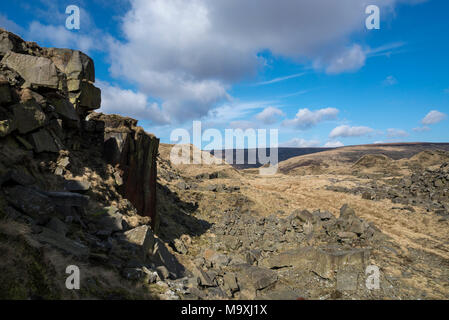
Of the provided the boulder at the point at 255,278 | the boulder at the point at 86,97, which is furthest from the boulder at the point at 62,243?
the boulder at the point at 86,97

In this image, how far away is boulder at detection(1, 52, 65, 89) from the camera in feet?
34.2

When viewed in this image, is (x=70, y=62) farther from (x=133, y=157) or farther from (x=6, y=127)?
(x=6, y=127)

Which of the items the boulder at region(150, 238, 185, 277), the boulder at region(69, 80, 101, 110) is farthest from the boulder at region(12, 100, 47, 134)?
the boulder at region(150, 238, 185, 277)

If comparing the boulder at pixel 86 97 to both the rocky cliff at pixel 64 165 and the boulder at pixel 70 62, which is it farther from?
the boulder at pixel 70 62

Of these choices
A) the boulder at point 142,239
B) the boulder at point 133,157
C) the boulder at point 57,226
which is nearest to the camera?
the boulder at point 57,226

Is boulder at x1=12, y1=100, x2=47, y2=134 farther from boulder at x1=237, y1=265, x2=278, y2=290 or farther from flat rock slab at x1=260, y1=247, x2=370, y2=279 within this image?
flat rock slab at x1=260, y1=247, x2=370, y2=279

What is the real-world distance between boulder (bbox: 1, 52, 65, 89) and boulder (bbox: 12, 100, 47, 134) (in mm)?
1304

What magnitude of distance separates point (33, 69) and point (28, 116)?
101 inches

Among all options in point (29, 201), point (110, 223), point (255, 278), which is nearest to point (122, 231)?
point (110, 223)

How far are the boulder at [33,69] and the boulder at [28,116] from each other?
4.28ft

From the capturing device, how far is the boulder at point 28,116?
359 inches

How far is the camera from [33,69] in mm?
10578
